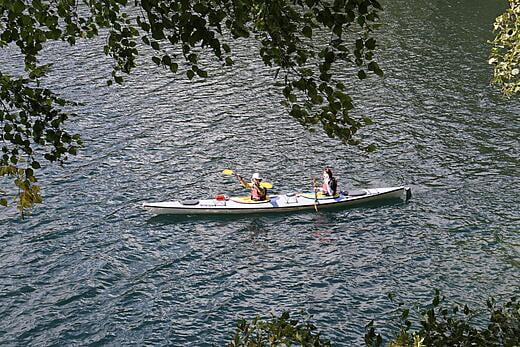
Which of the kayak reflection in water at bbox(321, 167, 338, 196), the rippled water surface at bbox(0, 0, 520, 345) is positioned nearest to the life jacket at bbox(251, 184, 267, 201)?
the rippled water surface at bbox(0, 0, 520, 345)

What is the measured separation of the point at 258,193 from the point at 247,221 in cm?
102

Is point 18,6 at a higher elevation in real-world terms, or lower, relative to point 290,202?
higher

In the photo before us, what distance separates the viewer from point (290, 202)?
2552 cm

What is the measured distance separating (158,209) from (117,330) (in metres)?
6.64

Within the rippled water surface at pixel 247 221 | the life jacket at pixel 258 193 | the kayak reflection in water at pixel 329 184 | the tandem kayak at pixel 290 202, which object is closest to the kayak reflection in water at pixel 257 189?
the life jacket at pixel 258 193

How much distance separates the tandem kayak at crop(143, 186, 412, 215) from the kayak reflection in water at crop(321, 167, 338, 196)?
7.5 inches

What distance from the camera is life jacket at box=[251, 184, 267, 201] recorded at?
2564cm

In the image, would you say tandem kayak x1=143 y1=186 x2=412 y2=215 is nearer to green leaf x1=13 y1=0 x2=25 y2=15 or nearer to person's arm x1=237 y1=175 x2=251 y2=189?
person's arm x1=237 y1=175 x2=251 y2=189

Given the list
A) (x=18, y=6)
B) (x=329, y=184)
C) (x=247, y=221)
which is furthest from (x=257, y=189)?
(x=18, y=6)

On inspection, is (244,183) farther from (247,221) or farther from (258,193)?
(247,221)

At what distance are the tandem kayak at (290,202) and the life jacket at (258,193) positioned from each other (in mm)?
152

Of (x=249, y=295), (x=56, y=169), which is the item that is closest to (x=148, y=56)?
(x=56, y=169)

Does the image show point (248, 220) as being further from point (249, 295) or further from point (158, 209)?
point (249, 295)

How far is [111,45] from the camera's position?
24.5 feet
